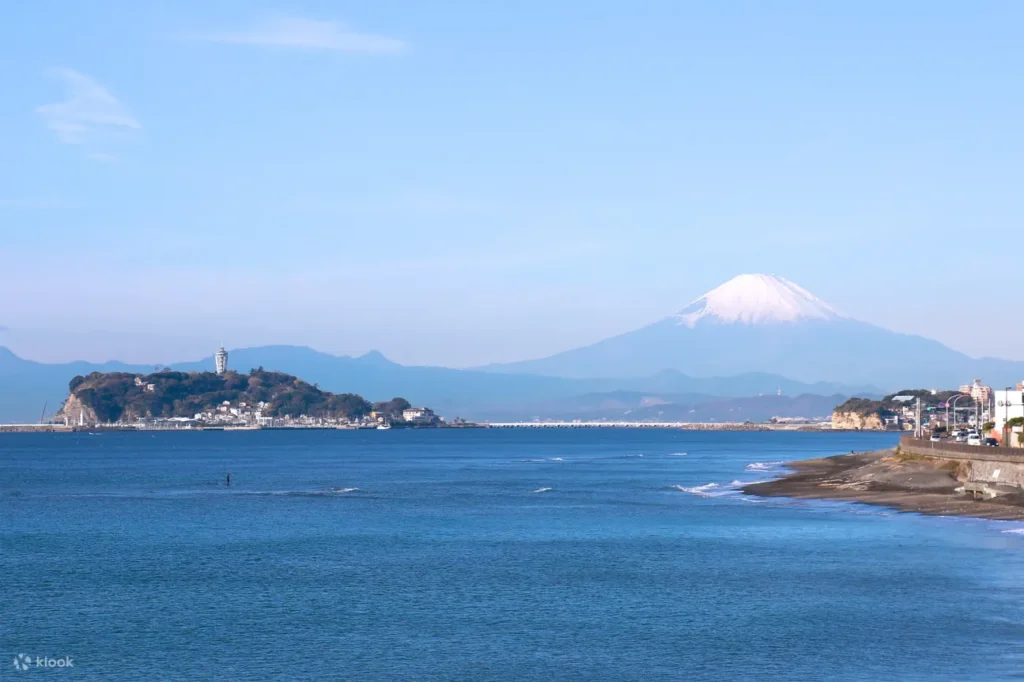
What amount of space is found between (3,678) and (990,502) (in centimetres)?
5771

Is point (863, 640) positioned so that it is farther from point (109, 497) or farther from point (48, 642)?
point (109, 497)

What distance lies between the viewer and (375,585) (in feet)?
156

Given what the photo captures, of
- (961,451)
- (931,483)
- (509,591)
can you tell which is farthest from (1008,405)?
(509,591)

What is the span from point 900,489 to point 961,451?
21.2ft

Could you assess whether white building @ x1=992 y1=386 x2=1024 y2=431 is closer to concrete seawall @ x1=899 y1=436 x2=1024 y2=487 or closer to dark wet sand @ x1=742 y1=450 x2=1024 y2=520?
concrete seawall @ x1=899 y1=436 x2=1024 y2=487

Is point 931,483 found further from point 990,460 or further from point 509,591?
point 509,591

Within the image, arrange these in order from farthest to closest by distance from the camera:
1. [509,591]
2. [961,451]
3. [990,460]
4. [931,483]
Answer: [961,451] → [931,483] → [990,460] → [509,591]

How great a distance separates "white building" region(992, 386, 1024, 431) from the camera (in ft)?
320

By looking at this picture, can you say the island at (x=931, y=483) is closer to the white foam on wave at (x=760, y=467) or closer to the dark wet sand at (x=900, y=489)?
the dark wet sand at (x=900, y=489)

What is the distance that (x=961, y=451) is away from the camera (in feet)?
288

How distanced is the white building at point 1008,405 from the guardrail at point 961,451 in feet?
20.0

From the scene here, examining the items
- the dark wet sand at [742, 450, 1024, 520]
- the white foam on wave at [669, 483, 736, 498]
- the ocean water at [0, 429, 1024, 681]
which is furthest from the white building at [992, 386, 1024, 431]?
the ocean water at [0, 429, 1024, 681]

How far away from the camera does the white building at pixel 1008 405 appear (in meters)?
97.6

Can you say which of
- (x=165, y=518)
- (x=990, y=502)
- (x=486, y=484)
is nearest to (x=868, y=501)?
(x=990, y=502)
